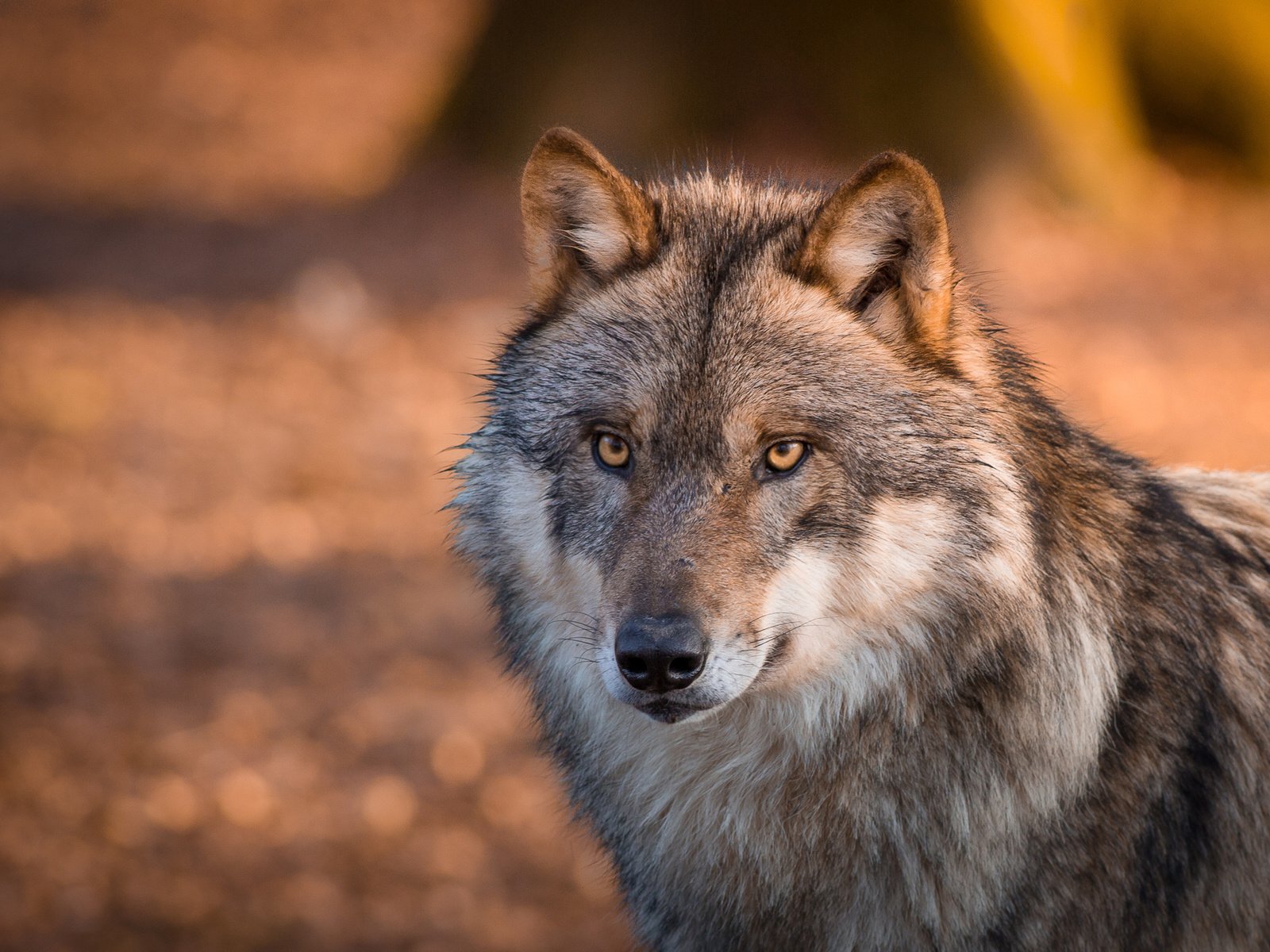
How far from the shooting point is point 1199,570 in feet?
10.4

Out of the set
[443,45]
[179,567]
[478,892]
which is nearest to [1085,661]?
[478,892]

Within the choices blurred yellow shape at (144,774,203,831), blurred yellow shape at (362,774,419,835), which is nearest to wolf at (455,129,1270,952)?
blurred yellow shape at (362,774,419,835)

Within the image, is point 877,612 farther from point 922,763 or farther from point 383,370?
point 383,370

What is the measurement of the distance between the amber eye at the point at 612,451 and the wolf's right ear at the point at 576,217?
53cm

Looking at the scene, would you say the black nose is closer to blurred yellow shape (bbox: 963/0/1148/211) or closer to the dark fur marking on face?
the dark fur marking on face

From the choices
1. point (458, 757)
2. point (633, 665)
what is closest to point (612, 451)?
point (633, 665)

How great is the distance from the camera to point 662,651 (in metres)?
2.66

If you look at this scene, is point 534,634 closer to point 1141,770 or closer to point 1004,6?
point 1141,770

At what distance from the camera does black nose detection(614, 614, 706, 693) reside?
2.66m

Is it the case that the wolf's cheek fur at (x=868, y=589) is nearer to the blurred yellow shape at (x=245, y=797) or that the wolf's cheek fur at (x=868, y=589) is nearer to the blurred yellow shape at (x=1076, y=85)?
the blurred yellow shape at (x=245, y=797)

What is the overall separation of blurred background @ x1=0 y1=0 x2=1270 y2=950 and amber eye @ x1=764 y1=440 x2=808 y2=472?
6.01 ft

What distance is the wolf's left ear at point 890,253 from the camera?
111 inches

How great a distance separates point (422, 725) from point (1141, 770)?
3840mm

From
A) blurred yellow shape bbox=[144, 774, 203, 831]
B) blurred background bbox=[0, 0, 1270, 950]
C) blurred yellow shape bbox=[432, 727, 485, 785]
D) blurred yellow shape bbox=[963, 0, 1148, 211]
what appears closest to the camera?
blurred background bbox=[0, 0, 1270, 950]
